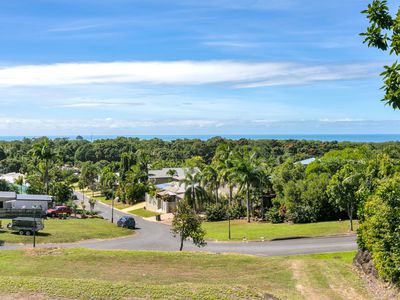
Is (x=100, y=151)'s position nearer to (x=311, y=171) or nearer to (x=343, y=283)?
(x=311, y=171)

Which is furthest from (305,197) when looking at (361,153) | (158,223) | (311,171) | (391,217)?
(391,217)

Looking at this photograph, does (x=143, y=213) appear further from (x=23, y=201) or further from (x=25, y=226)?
(x=25, y=226)

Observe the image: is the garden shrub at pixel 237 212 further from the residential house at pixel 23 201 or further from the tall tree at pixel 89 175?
the tall tree at pixel 89 175

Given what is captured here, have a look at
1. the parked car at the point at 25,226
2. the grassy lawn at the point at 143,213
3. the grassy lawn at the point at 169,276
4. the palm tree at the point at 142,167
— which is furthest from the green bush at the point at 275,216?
the palm tree at the point at 142,167

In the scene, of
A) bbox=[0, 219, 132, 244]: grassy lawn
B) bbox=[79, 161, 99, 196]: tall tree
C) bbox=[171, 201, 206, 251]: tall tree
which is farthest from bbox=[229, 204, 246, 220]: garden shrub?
bbox=[79, 161, 99, 196]: tall tree

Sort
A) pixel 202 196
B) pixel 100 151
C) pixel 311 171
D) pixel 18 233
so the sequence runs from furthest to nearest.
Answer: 1. pixel 100 151
2. pixel 202 196
3. pixel 311 171
4. pixel 18 233

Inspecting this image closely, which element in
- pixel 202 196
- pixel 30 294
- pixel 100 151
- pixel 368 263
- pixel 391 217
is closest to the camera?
pixel 30 294
